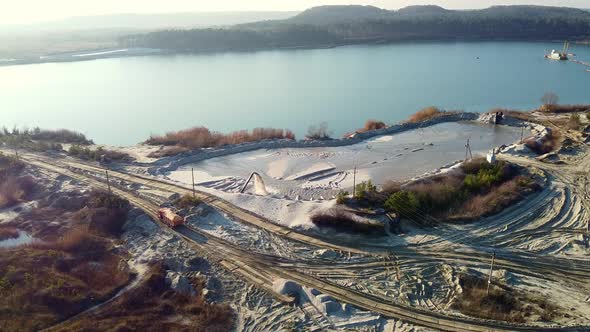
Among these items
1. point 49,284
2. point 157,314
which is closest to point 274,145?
point 49,284

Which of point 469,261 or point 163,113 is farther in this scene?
point 163,113

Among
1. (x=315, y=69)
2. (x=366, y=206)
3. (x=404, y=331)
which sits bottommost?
(x=404, y=331)

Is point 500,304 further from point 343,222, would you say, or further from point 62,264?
point 62,264

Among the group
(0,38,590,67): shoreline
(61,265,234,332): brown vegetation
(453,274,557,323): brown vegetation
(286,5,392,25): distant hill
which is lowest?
(61,265,234,332): brown vegetation

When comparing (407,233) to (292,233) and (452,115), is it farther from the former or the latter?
(452,115)

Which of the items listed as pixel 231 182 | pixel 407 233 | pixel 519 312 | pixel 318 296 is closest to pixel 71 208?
pixel 231 182

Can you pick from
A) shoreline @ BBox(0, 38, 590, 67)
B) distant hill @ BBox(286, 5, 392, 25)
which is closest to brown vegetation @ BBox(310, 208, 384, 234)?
shoreline @ BBox(0, 38, 590, 67)

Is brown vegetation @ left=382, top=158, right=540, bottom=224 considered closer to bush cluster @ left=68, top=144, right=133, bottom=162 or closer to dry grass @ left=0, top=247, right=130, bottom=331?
dry grass @ left=0, top=247, right=130, bottom=331
